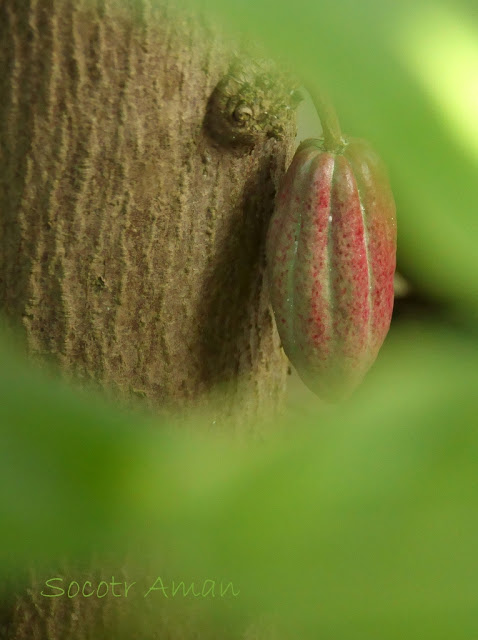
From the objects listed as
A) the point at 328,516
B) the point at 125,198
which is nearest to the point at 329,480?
the point at 328,516

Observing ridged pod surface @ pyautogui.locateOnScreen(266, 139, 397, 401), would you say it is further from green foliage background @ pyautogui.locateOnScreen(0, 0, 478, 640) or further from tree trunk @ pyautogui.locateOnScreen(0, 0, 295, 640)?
green foliage background @ pyautogui.locateOnScreen(0, 0, 478, 640)

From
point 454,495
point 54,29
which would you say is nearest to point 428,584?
point 454,495

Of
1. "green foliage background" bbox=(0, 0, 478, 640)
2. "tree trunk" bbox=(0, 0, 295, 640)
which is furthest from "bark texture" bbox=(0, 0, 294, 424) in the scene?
"green foliage background" bbox=(0, 0, 478, 640)

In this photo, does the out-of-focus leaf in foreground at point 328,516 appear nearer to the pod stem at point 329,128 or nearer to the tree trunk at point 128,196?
the tree trunk at point 128,196

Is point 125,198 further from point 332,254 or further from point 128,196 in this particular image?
point 332,254

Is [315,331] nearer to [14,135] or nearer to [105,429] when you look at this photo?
[14,135]
